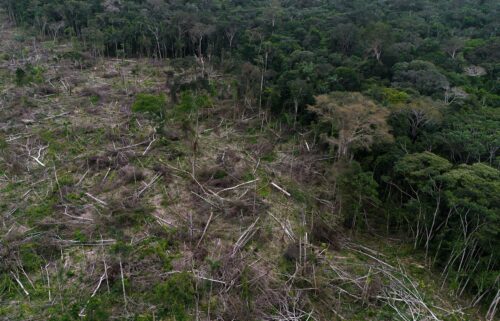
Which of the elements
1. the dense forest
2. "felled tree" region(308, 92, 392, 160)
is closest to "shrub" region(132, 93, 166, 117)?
the dense forest

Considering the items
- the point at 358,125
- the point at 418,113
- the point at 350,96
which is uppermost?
the point at 350,96

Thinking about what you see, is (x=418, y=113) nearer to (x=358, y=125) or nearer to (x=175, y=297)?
(x=358, y=125)

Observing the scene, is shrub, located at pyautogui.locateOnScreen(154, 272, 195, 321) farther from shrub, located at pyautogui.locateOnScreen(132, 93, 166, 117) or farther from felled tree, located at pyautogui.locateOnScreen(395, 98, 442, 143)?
felled tree, located at pyautogui.locateOnScreen(395, 98, 442, 143)

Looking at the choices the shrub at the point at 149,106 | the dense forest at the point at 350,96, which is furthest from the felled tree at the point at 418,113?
the shrub at the point at 149,106

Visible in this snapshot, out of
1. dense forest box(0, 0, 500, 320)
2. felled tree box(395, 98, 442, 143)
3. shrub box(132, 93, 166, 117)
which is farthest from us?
shrub box(132, 93, 166, 117)

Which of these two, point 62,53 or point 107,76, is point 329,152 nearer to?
point 107,76

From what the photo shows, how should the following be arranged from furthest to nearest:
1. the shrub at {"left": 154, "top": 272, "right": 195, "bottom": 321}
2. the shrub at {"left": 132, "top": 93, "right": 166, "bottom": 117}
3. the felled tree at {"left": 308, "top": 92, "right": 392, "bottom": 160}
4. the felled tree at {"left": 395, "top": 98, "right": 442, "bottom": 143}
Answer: the shrub at {"left": 132, "top": 93, "right": 166, "bottom": 117}, the felled tree at {"left": 395, "top": 98, "right": 442, "bottom": 143}, the felled tree at {"left": 308, "top": 92, "right": 392, "bottom": 160}, the shrub at {"left": 154, "top": 272, "right": 195, "bottom": 321}

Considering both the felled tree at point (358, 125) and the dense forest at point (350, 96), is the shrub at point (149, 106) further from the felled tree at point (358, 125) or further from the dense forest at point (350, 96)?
the felled tree at point (358, 125)

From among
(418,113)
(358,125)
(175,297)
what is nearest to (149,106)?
(358,125)
